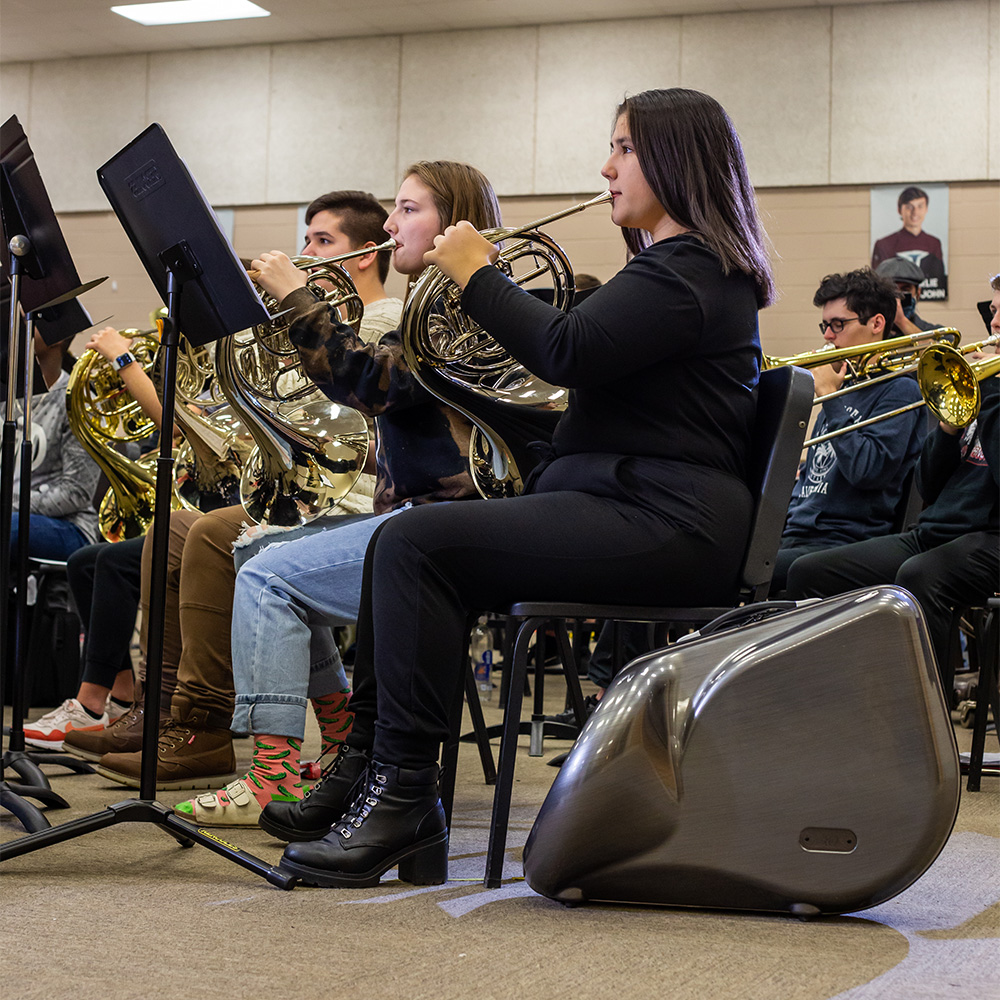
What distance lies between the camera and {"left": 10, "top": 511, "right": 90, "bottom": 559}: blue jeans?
3.56m

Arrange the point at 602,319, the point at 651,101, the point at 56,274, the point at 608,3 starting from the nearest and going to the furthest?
the point at 602,319
the point at 651,101
the point at 56,274
the point at 608,3

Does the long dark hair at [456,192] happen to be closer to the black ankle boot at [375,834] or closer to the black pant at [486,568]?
the black pant at [486,568]

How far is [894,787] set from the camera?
1.48 metres

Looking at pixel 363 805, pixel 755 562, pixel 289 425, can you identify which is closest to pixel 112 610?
pixel 289 425

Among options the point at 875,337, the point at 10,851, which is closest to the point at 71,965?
the point at 10,851

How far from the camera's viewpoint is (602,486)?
169 centimetres

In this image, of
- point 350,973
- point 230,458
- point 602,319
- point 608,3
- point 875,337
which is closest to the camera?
point 350,973

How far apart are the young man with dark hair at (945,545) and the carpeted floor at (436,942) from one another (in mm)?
1025

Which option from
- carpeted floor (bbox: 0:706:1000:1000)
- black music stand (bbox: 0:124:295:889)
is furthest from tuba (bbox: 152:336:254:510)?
carpeted floor (bbox: 0:706:1000:1000)

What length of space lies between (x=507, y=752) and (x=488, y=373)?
2.25ft

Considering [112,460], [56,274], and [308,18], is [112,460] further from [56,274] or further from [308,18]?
[308,18]

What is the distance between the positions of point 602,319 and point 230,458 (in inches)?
56.1

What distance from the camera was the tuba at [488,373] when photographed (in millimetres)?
1960

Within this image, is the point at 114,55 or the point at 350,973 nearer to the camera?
the point at 350,973
